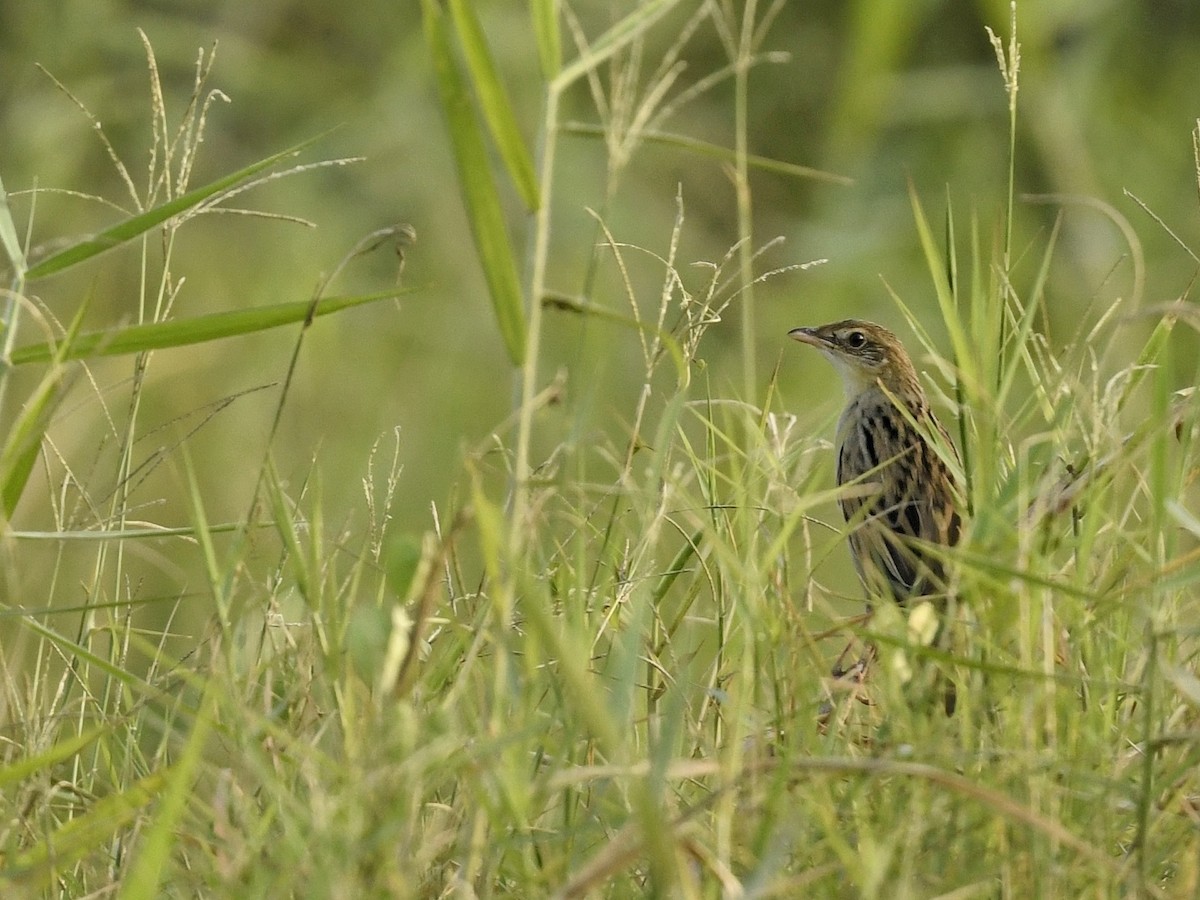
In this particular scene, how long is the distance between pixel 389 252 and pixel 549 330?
958 millimetres

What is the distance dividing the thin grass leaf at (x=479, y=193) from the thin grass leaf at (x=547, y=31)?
11 cm

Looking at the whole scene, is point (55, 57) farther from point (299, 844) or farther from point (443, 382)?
point (299, 844)

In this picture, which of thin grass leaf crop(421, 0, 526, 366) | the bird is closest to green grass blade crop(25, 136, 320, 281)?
thin grass leaf crop(421, 0, 526, 366)

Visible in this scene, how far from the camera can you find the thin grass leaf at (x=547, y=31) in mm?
2447

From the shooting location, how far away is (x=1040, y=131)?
812 cm

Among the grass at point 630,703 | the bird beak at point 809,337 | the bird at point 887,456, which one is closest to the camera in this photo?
the grass at point 630,703

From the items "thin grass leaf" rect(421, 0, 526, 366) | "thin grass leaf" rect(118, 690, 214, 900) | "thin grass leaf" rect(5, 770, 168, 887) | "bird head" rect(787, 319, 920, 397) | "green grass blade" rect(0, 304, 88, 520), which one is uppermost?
"thin grass leaf" rect(421, 0, 526, 366)

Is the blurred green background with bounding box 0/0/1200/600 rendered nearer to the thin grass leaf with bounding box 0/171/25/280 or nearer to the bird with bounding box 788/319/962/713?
the bird with bounding box 788/319/962/713

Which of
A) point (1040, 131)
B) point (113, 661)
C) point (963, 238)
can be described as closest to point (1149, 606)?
point (113, 661)

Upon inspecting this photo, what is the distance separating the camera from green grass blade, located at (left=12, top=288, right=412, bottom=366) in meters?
2.55

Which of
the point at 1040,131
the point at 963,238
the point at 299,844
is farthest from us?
the point at 963,238

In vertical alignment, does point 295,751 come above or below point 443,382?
above

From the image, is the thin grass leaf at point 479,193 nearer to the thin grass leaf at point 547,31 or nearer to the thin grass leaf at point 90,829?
the thin grass leaf at point 547,31

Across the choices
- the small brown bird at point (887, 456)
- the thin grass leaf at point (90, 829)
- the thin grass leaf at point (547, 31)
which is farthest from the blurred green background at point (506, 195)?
the thin grass leaf at point (90, 829)
